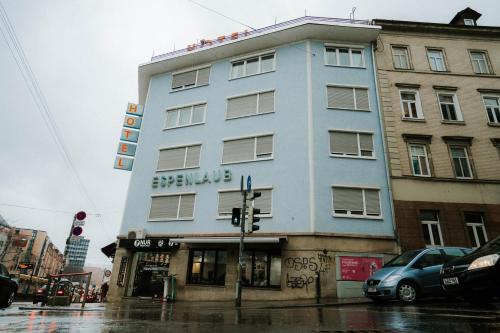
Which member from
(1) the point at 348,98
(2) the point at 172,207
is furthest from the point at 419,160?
(2) the point at 172,207

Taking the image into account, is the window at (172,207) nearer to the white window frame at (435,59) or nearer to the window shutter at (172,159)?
the window shutter at (172,159)

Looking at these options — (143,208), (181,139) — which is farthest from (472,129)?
(143,208)

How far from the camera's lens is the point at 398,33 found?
21609 mm

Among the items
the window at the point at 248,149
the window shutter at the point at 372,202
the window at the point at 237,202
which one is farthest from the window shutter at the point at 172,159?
the window shutter at the point at 372,202

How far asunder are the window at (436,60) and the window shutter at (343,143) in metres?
8.31

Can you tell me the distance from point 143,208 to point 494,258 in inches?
736

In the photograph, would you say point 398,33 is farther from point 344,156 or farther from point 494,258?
point 494,258

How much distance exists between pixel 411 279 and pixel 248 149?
12.0 meters

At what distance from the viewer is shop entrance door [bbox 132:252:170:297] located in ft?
61.5

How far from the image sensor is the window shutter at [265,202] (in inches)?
682

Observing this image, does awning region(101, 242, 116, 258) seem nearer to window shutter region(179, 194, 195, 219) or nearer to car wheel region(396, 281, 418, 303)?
window shutter region(179, 194, 195, 219)

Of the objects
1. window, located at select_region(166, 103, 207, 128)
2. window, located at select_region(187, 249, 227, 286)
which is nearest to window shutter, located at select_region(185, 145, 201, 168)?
window, located at select_region(166, 103, 207, 128)

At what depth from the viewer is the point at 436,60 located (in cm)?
2109

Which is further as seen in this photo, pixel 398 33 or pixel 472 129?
pixel 398 33
